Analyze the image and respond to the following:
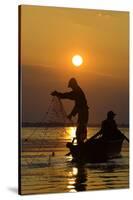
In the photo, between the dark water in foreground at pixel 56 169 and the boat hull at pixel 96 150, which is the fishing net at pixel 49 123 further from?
the boat hull at pixel 96 150

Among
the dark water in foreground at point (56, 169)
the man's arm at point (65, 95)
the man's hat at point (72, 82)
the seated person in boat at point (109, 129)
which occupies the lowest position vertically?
the dark water in foreground at point (56, 169)

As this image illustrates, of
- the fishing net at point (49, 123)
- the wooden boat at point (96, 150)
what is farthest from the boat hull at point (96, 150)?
the fishing net at point (49, 123)

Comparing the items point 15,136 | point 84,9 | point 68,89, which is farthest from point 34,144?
point 84,9

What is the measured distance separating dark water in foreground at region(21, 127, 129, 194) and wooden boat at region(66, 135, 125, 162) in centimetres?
3

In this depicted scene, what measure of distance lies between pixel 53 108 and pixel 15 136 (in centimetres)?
22

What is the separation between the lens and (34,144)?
2.69m

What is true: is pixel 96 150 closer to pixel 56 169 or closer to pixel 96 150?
pixel 96 150

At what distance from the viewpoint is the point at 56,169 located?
2719mm

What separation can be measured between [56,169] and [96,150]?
0.76 feet

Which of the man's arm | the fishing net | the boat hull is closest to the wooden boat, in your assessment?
the boat hull

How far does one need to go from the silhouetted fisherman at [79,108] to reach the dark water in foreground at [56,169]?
3 cm

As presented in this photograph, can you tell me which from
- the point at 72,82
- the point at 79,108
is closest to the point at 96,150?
the point at 79,108

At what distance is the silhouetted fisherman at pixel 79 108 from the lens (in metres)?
2.75

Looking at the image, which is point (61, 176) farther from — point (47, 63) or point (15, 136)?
point (47, 63)
